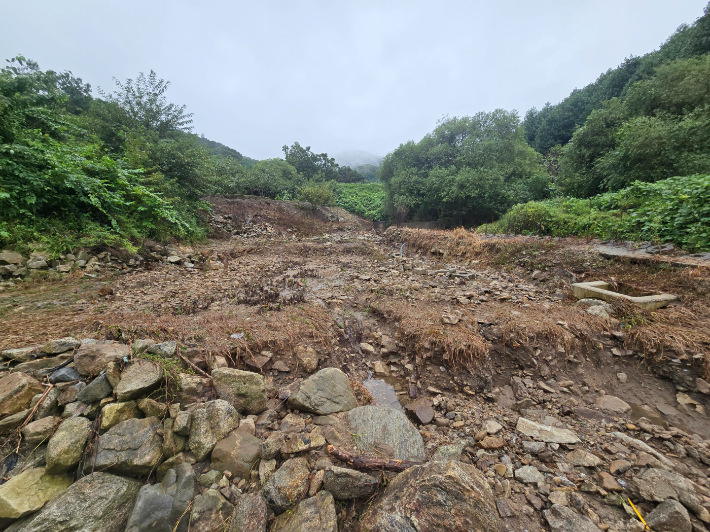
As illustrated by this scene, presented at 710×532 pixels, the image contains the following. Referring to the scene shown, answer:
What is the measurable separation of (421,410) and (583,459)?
1.31 m

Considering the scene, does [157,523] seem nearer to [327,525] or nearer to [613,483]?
[327,525]

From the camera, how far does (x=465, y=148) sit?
17.5m

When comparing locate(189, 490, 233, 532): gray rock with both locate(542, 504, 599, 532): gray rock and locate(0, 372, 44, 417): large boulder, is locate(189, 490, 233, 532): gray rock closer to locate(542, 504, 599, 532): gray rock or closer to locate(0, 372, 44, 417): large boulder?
locate(0, 372, 44, 417): large boulder

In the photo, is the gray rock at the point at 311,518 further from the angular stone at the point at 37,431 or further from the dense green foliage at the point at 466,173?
the dense green foliage at the point at 466,173

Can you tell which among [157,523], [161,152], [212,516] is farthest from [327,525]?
[161,152]

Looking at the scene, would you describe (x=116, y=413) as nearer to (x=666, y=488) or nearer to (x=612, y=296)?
(x=666, y=488)

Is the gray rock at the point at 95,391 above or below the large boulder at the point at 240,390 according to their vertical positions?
above

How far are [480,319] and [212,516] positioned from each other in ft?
12.3

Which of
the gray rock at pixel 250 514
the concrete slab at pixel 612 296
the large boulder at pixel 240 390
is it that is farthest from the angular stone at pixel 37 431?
the concrete slab at pixel 612 296

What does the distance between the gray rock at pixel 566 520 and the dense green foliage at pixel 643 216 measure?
22.3ft

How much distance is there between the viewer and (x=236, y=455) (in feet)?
5.80

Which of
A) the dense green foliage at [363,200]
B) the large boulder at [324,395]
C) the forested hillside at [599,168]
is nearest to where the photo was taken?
the large boulder at [324,395]

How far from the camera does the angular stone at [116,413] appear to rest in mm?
1762

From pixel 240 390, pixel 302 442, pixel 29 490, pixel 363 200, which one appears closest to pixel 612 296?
pixel 302 442
